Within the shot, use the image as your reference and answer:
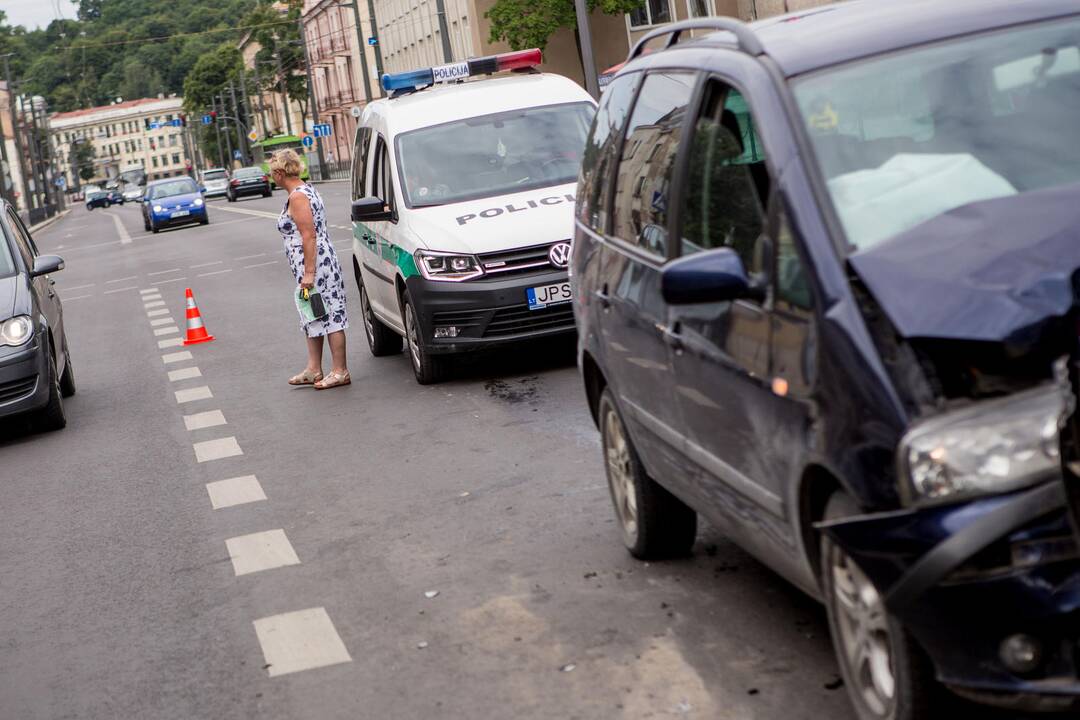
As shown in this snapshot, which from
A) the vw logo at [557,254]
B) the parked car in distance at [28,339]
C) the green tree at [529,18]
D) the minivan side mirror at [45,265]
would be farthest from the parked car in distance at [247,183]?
the vw logo at [557,254]

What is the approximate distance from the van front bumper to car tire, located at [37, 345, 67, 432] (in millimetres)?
2734

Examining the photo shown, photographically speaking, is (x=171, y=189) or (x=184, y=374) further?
(x=171, y=189)

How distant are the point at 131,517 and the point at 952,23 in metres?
5.32

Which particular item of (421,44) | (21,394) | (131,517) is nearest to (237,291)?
(21,394)

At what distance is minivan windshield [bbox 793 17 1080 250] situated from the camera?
411 centimetres

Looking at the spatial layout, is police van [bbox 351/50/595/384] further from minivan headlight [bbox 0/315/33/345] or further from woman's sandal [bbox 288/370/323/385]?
minivan headlight [bbox 0/315/33/345]

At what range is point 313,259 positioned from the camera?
11922 millimetres

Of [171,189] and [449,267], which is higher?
[449,267]

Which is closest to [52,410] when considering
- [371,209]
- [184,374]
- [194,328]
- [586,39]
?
[184,374]

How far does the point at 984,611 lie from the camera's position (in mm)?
3371

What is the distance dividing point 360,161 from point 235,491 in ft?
17.3

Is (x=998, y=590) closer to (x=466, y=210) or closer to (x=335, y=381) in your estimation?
(x=466, y=210)

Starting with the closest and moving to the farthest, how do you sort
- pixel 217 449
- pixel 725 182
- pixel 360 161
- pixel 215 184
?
pixel 725 182 < pixel 217 449 < pixel 360 161 < pixel 215 184

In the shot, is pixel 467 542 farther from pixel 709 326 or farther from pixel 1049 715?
pixel 1049 715
